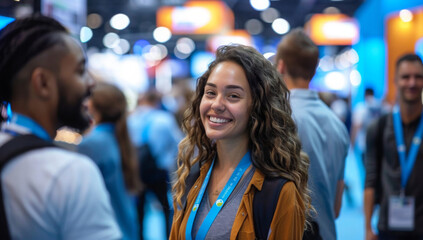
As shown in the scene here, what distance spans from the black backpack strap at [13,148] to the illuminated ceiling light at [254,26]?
2906 centimetres

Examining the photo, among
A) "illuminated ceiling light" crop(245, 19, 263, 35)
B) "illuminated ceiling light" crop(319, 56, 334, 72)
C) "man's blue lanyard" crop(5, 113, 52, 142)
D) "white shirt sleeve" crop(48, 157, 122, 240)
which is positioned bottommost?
"illuminated ceiling light" crop(319, 56, 334, 72)

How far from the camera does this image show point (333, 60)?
43.9m

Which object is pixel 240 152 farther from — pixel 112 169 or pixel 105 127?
pixel 105 127

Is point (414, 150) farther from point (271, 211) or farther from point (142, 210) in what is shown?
point (142, 210)

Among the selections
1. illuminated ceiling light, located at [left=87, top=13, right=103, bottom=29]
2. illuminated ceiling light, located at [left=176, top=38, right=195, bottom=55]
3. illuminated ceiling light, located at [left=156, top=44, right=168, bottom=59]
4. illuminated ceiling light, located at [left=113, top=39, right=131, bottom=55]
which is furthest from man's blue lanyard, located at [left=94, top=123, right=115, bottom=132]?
illuminated ceiling light, located at [left=113, top=39, right=131, bottom=55]

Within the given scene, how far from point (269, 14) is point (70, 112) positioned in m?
26.4

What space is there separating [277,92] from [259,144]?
235mm

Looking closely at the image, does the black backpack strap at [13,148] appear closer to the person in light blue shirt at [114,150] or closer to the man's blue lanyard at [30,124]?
the man's blue lanyard at [30,124]

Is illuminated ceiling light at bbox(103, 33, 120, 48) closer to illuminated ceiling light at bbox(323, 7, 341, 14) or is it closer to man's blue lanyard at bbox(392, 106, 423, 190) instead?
illuminated ceiling light at bbox(323, 7, 341, 14)

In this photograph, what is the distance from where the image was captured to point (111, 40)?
1345 inches

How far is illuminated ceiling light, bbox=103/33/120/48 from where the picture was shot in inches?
1324

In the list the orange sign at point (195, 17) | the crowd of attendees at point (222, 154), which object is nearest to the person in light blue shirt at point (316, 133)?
the crowd of attendees at point (222, 154)

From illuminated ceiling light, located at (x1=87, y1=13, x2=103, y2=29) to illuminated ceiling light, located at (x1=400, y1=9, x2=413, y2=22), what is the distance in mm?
19812

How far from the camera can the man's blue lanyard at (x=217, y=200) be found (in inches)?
77.9
